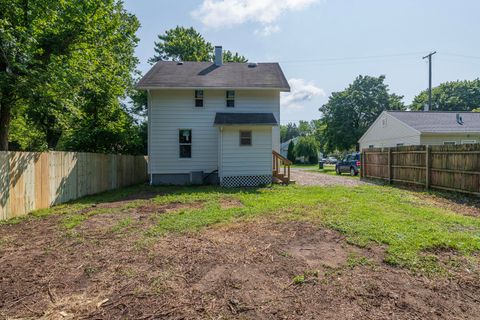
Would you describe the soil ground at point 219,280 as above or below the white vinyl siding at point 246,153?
below

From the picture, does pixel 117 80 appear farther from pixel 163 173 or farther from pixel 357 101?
pixel 357 101

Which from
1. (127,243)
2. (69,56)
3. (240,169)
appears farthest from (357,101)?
(127,243)

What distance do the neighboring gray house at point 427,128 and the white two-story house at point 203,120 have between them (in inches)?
448

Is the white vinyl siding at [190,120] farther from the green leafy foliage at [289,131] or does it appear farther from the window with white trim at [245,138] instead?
the green leafy foliage at [289,131]

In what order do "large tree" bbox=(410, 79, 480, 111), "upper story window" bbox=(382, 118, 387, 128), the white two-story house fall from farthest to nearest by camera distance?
"large tree" bbox=(410, 79, 480, 111), "upper story window" bbox=(382, 118, 387, 128), the white two-story house

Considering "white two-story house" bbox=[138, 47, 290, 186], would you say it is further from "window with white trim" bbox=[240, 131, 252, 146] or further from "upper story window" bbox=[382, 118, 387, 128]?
"upper story window" bbox=[382, 118, 387, 128]

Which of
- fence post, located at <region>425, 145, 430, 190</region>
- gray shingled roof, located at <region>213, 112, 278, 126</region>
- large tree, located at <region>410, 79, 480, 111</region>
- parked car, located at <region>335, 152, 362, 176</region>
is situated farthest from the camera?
large tree, located at <region>410, 79, 480, 111</region>

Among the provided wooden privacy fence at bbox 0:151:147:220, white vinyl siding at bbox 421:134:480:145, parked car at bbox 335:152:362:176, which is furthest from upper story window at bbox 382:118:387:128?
wooden privacy fence at bbox 0:151:147:220

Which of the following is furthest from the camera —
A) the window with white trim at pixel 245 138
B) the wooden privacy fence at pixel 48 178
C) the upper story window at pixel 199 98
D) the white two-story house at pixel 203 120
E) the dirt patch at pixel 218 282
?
the upper story window at pixel 199 98

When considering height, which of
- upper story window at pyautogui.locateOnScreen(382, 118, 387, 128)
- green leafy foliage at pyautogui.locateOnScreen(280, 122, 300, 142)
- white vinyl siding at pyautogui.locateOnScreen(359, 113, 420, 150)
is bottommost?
white vinyl siding at pyautogui.locateOnScreen(359, 113, 420, 150)

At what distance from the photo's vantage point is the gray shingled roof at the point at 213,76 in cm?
1403

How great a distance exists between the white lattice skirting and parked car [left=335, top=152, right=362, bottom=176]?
10934 millimetres

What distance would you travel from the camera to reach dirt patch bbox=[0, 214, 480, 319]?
2.95m

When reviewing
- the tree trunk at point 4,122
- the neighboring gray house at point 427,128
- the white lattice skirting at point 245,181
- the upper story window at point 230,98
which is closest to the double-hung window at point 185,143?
the upper story window at point 230,98
